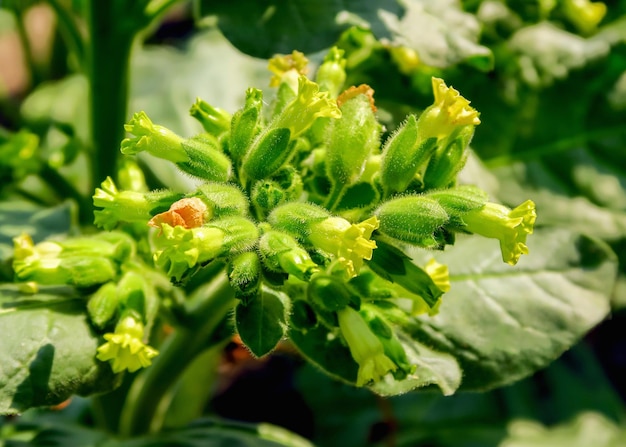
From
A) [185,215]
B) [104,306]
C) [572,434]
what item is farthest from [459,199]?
[572,434]

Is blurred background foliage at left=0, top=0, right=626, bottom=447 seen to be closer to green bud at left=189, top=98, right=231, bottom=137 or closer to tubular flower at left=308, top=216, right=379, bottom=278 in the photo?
green bud at left=189, top=98, right=231, bottom=137

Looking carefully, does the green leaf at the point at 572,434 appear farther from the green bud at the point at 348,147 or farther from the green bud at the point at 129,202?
the green bud at the point at 129,202

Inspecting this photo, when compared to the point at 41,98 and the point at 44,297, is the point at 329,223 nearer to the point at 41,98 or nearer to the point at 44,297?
the point at 44,297

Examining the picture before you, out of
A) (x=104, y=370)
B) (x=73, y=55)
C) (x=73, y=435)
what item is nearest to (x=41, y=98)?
(x=73, y=55)

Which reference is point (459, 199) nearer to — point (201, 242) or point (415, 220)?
point (415, 220)

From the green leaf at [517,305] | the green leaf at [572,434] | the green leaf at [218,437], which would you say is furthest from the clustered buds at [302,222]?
the green leaf at [572,434]

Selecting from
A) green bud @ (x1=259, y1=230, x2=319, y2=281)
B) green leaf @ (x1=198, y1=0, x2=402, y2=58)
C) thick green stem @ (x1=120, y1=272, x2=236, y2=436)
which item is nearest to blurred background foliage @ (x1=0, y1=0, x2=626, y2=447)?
green leaf @ (x1=198, y1=0, x2=402, y2=58)
